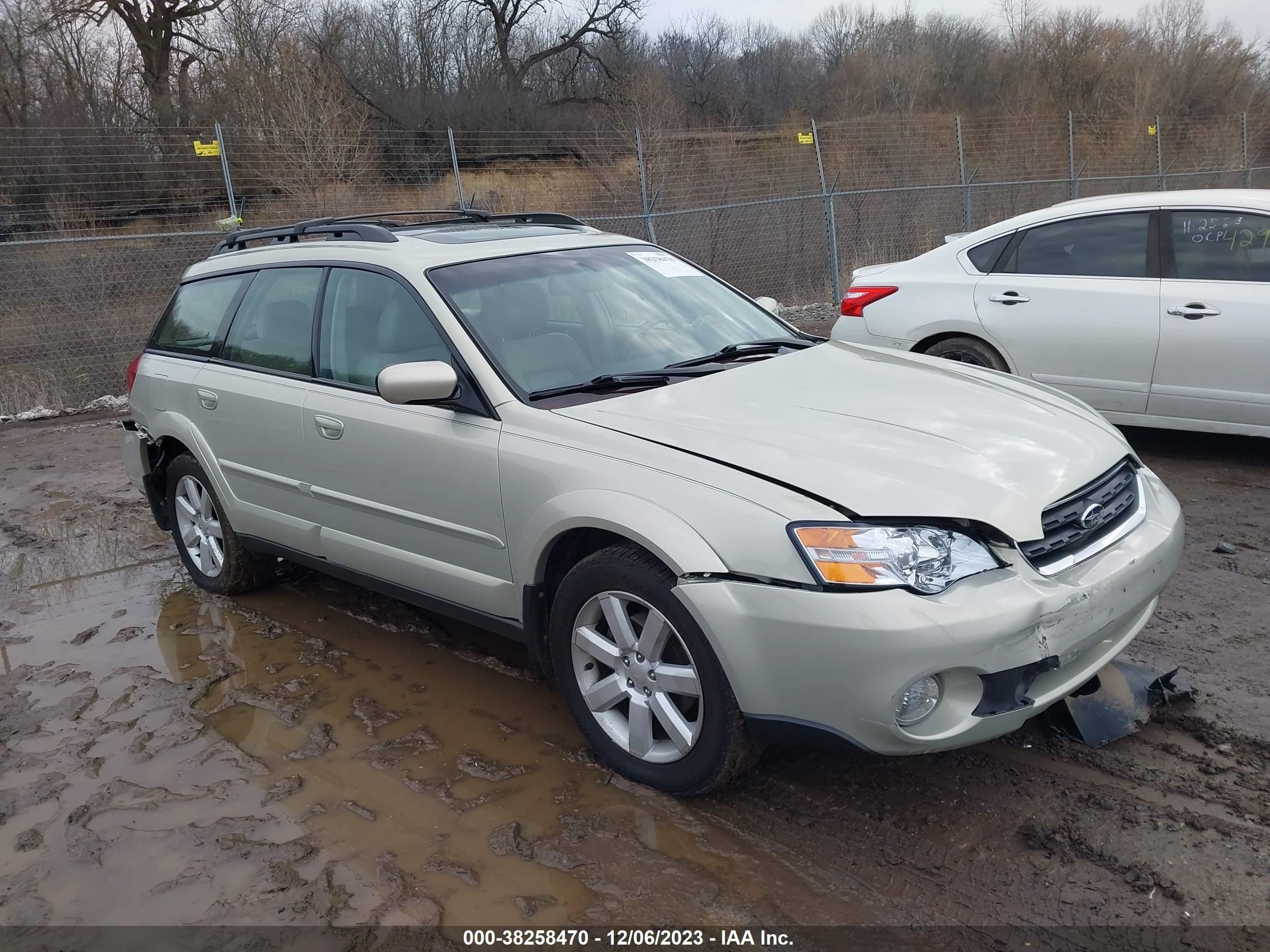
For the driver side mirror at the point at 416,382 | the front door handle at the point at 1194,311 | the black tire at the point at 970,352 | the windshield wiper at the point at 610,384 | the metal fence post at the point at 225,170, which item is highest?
the metal fence post at the point at 225,170

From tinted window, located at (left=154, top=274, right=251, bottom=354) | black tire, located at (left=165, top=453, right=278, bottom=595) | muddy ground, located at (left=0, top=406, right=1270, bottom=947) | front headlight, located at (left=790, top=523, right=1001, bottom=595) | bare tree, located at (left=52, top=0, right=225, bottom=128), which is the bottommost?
muddy ground, located at (left=0, top=406, right=1270, bottom=947)

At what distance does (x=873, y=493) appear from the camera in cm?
269

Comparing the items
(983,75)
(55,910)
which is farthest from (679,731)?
(983,75)

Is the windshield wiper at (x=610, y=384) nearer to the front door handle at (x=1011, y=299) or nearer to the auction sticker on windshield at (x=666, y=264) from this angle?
the auction sticker on windshield at (x=666, y=264)

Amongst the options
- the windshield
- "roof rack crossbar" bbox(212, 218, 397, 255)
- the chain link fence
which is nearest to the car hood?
the windshield

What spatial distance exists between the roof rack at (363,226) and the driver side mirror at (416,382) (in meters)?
1.00

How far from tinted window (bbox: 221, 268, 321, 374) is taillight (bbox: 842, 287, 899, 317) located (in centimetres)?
377

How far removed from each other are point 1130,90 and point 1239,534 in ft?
101

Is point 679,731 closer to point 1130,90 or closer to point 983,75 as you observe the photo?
point 1130,90

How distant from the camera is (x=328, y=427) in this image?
3994mm

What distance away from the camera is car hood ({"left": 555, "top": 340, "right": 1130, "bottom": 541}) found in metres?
2.73

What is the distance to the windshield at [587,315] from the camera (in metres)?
3.65

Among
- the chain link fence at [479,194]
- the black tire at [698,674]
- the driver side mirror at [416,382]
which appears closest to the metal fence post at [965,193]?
the chain link fence at [479,194]

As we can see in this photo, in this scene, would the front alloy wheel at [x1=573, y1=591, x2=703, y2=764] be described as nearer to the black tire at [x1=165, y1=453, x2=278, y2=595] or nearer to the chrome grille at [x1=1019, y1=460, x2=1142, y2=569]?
the chrome grille at [x1=1019, y1=460, x2=1142, y2=569]
